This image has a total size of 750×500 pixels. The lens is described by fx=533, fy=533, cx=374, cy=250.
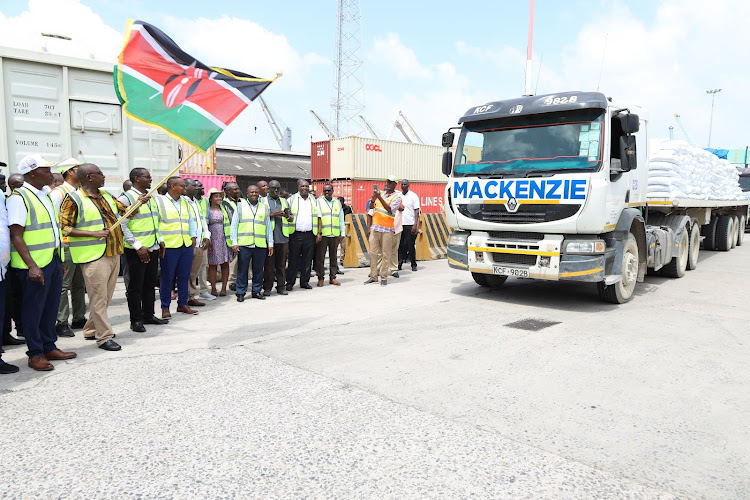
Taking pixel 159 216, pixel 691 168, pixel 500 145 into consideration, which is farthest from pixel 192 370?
pixel 691 168

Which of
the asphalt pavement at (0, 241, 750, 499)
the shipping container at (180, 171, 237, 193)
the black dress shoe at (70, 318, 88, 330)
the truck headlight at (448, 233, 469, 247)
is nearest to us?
the asphalt pavement at (0, 241, 750, 499)

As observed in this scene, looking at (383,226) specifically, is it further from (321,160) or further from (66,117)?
(321,160)

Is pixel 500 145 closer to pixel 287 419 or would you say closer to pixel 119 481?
pixel 287 419

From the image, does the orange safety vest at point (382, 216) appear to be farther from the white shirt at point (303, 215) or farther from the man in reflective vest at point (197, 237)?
the man in reflective vest at point (197, 237)

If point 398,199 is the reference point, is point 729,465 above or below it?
below

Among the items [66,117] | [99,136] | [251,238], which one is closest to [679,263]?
[251,238]

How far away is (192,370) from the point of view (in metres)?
4.67

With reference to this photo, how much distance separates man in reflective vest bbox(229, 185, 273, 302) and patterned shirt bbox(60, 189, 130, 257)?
249 centimetres

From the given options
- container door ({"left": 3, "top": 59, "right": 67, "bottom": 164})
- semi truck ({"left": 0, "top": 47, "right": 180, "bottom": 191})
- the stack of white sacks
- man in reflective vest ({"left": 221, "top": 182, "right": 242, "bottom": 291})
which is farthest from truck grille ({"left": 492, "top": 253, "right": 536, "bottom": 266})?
container door ({"left": 3, "top": 59, "right": 67, "bottom": 164})

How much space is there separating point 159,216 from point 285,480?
15.0ft

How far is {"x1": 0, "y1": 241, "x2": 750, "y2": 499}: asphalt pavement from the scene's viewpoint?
9.45 feet

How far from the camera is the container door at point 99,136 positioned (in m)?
8.36

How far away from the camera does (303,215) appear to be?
8.96 metres

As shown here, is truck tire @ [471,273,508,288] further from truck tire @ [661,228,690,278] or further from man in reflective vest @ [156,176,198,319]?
man in reflective vest @ [156,176,198,319]
